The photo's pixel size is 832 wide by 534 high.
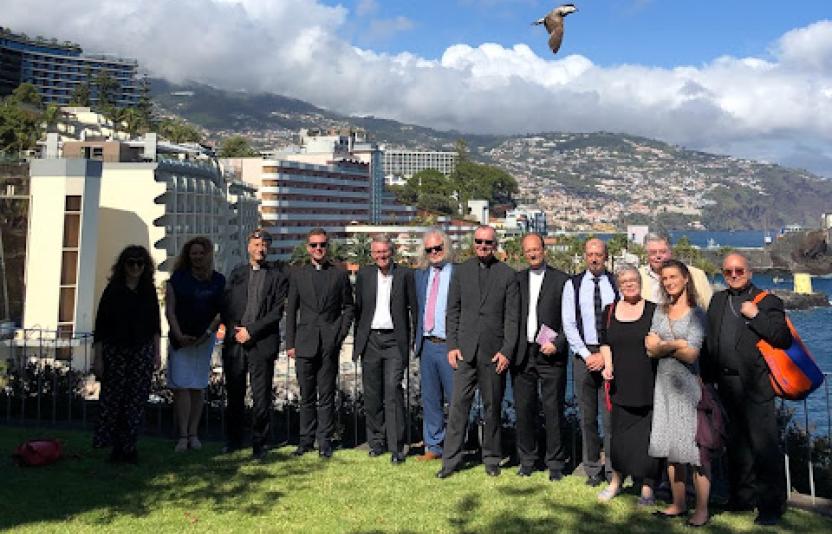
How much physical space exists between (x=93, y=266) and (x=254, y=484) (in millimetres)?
29902

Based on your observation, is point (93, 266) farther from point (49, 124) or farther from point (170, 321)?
point (49, 124)

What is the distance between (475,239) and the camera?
5.73m

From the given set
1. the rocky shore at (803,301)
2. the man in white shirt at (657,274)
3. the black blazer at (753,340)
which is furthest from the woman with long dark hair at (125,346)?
the rocky shore at (803,301)

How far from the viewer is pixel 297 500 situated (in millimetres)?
5031

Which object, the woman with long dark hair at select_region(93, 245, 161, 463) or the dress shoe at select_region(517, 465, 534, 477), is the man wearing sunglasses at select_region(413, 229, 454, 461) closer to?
the dress shoe at select_region(517, 465, 534, 477)

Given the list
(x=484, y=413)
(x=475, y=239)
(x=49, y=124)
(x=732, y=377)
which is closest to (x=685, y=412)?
(x=732, y=377)

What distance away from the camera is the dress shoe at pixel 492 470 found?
5668 mm

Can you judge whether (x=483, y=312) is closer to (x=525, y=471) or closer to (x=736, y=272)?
(x=525, y=471)

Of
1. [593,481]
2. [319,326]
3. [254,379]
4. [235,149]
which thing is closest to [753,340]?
[593,481]

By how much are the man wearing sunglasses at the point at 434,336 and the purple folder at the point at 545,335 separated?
2.74ft

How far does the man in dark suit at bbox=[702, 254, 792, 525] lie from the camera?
4.49 m

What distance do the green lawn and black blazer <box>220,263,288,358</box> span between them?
3.35ft

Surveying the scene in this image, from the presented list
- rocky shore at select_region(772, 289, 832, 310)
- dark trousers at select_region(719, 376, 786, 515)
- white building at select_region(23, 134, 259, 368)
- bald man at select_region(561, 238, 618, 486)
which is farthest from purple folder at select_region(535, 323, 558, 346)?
rocky shore at select_region(772, 289, 832, 310)

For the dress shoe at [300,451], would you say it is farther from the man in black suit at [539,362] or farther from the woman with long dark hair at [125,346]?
the man in black suit at [539,362]
